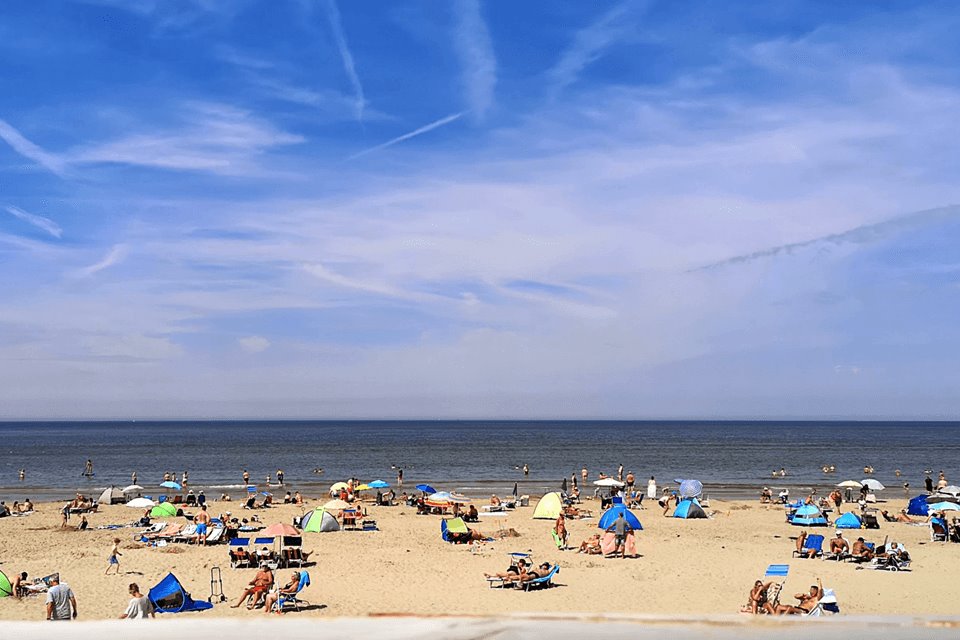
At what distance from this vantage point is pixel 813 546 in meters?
22.3

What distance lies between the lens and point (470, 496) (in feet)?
144

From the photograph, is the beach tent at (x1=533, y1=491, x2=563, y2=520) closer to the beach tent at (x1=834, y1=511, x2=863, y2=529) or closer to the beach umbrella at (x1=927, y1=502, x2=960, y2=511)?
Result: the beach tent at (x1=834, y1=511, x2=863, y2=529)

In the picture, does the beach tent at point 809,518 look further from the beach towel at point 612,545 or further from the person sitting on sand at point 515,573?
the person sitting on sand at point 515,573

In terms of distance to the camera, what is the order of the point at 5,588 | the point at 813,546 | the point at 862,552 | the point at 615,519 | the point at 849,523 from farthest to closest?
the point at 849,523
the point at 615,519
the point at 813,546
the point at 862,552
the point at 5,588

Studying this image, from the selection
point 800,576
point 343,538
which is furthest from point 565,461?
point 800,576

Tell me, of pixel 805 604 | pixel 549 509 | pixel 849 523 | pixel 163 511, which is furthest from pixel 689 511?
pixel 163 511

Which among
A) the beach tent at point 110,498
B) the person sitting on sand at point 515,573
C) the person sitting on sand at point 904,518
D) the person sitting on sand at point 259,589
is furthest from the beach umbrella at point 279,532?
the person sitting on sand at point 904,518

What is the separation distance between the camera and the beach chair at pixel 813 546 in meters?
22.2

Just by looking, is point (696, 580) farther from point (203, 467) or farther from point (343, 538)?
point (203, 467)

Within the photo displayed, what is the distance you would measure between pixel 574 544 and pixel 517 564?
235 inches

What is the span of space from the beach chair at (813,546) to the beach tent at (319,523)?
48.0ft

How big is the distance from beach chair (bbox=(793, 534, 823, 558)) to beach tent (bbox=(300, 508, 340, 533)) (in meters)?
14.6

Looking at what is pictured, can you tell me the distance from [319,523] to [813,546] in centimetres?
1538

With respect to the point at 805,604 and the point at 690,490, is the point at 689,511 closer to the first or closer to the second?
the point at 690,490
